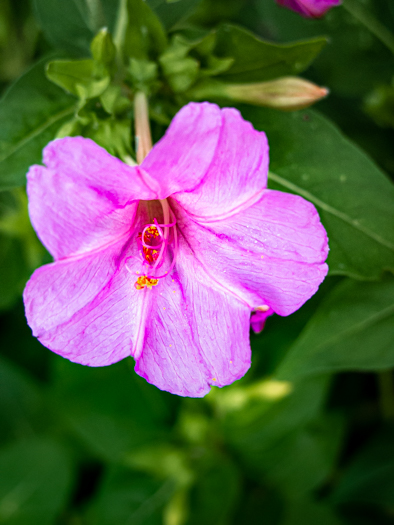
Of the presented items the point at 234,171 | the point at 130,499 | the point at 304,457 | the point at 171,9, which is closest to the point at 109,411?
the point at 130,499

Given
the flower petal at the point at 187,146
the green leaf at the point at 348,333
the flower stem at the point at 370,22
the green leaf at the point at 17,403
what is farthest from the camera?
the green leaf at the point at 17,403

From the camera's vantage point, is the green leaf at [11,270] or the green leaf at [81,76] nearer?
the green leaf at [81,76]

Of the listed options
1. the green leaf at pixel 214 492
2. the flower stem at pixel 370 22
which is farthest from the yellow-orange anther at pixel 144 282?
the flower stem at pixel 370 22

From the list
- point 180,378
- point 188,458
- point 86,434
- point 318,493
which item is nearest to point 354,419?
point 318,493

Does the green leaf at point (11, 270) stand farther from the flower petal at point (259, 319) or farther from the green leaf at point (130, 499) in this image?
the flower petal at point (259, 319)

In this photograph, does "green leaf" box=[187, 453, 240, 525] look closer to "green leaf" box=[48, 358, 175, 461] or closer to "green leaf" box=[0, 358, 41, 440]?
"green leaf" box=[48, 358, 175, 461]

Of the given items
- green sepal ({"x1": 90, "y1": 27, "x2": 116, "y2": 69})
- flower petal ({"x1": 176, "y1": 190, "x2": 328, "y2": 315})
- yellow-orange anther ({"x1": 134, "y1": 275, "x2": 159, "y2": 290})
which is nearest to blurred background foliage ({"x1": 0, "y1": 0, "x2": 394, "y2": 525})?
green sepal ({"x1": 90, "y1": 27, "x2": 116, "y2": 69})

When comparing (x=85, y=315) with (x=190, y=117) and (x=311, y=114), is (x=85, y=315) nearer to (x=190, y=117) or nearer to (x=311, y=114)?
(x=190, y=117)
